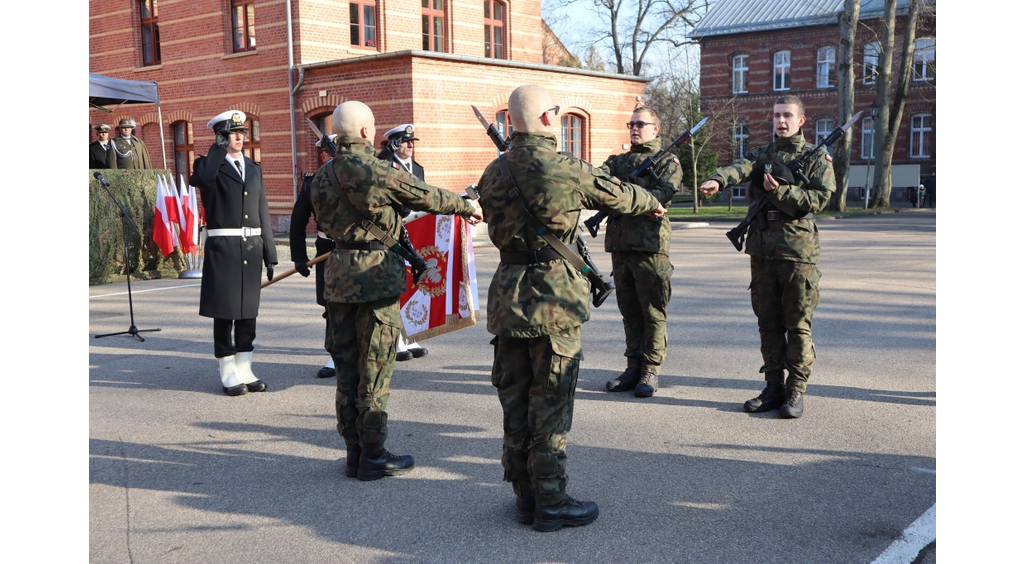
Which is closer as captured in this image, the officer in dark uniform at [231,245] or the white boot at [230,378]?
the officer in dark uniform at [231,245]

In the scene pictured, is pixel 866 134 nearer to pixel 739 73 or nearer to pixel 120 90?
pixel 739 73

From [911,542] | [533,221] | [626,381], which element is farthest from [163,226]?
[911,542]

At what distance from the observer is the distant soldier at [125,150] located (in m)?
15.4

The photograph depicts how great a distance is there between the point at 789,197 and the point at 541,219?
2351mm

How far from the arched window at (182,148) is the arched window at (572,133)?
36.2 ft

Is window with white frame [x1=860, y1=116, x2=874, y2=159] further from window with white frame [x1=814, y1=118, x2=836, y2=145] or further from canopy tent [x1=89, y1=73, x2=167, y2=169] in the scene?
canopy tent [x1=89, y1=73, x2=167, y2=169]

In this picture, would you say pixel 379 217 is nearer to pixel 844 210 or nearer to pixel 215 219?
pixel 215 219

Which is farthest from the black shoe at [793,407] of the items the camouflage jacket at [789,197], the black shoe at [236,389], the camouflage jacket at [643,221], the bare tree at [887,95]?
the bare tree at [887,95]

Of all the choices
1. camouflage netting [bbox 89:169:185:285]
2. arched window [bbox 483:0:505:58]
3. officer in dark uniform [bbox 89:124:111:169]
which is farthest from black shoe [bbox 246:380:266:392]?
arched window [bbox 483:0:505:58]

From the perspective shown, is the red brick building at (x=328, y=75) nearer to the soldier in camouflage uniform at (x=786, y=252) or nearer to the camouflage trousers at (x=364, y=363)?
the soldier in camouflage uniform at (x=786, y=252)

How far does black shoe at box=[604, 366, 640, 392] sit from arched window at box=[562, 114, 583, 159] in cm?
1868

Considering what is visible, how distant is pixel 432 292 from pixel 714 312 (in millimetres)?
4065

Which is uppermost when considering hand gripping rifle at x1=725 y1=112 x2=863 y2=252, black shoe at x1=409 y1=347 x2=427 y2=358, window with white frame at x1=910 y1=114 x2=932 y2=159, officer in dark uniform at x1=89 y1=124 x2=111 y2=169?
window with white frame at x1=910 y1=114 x2=932 y2=159

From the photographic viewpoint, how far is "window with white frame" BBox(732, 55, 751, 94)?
45500 mm
